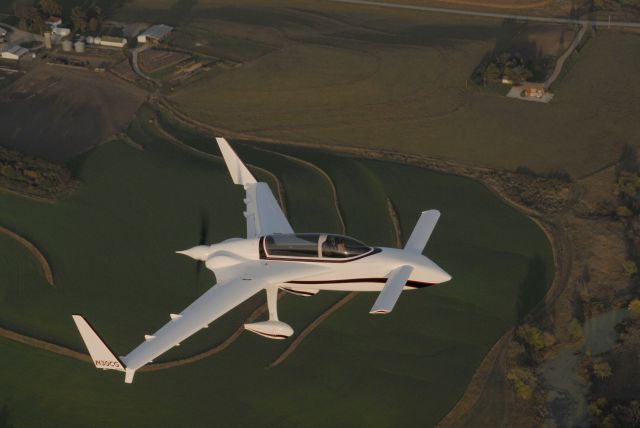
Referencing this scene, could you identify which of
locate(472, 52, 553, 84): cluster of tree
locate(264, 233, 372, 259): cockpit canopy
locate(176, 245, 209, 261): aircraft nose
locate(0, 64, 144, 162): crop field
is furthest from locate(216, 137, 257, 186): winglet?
locate(472, 52, 553, 84): cluster of tree

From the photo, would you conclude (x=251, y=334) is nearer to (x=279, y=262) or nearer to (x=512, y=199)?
(x=279, y=262)

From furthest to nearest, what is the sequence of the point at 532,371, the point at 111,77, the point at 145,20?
the point at 145,20, the point at 111,77, the point at 532,371

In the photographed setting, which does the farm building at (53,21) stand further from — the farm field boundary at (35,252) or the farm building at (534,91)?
the farm building at (534,91)

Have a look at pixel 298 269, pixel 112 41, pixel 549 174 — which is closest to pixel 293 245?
pixel 298 269

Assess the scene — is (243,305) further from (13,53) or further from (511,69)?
(13,53)

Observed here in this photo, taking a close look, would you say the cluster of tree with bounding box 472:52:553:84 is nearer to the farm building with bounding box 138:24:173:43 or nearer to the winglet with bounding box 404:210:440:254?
the farm building with bounding box 138:24:173:43

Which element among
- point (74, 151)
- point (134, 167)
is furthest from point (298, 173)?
point (74, 151)
